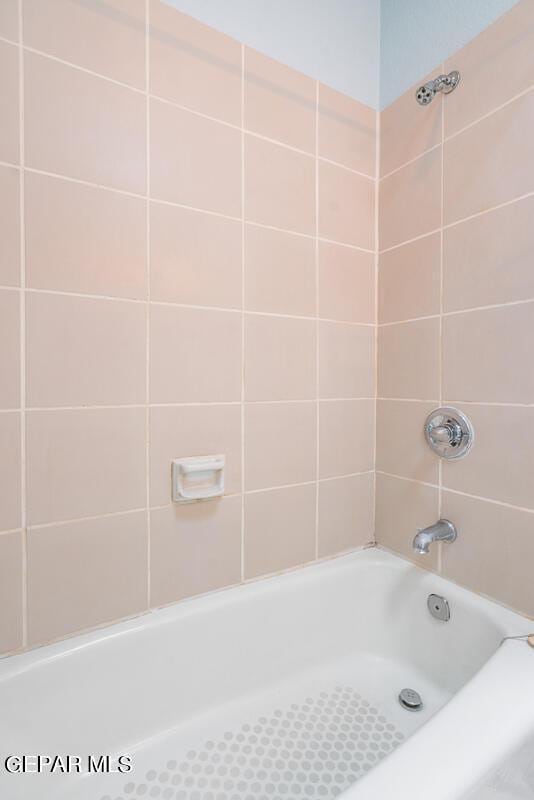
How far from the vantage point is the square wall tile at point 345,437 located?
1173 millimetres

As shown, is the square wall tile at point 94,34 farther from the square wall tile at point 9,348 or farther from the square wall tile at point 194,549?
the square wall tile at point 194,549

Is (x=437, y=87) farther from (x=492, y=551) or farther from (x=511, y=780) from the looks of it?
(x=511, y=780)

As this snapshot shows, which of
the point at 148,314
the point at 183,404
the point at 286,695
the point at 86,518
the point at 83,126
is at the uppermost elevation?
the point at 83,126

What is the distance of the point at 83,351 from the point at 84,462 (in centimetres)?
25

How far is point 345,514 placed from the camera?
1226 mm

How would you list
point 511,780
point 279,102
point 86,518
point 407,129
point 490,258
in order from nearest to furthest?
point 511,780 → point 86,518 → point 490,258 → point 279,102 → point 407,129

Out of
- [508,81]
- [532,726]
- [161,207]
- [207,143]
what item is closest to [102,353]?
[161,207]

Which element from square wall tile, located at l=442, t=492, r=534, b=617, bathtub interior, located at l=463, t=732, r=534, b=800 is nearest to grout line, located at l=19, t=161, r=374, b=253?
square wall tile, located at l=442, t=492, r=534, b=617

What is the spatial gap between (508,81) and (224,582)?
1.47 meters

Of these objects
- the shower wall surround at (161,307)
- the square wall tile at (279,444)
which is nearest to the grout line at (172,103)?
Answer: the shower wall surround at (161,307)

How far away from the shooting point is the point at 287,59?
1067mm

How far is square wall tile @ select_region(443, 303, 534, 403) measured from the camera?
0.88 metres

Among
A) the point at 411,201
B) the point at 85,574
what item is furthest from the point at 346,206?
the point at 85,574

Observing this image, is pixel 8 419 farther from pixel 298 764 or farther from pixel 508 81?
pixel 508 81
